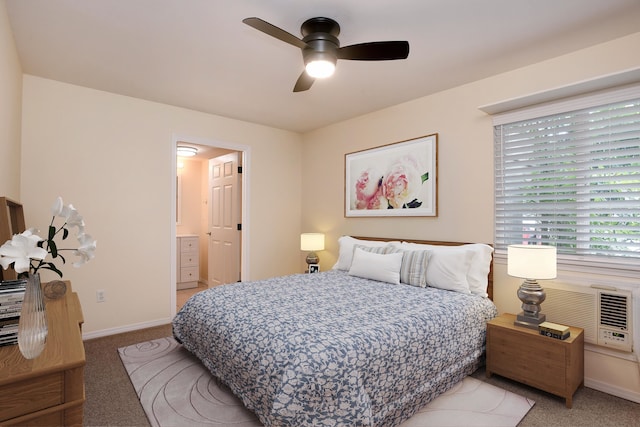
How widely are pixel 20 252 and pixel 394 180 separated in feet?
10.9

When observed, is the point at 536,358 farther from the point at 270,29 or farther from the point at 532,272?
the point at 270,29

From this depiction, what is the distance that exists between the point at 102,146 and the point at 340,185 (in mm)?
2781

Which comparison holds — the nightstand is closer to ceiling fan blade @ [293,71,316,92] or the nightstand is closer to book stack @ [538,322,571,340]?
book stack @ [538,322,571,340]

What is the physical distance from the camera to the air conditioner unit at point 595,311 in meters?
2.32

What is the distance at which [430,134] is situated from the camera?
11.5 ft

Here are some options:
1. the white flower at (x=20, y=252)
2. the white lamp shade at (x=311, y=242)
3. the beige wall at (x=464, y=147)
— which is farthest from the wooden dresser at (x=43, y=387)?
the white lamp shade at (x=311, y=242)

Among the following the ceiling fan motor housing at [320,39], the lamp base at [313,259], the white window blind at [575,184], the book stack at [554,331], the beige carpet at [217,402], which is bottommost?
the beige carpet at [217,402]

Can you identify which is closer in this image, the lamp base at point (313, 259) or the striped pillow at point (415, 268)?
the striped pillow at point (415, 268)

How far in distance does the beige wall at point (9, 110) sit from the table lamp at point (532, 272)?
365cm

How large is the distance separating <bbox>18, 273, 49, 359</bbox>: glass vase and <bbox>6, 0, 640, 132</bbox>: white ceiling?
5.80ft

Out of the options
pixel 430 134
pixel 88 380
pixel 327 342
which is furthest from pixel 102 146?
pixel 430 134

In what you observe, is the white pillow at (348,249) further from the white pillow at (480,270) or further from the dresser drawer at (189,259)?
the dresser drawer at (189,259)

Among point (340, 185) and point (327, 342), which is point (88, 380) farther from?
point (340, 185)

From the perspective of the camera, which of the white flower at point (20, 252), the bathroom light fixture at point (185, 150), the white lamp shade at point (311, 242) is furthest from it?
the bathroom light fixture at point (185, 150)
